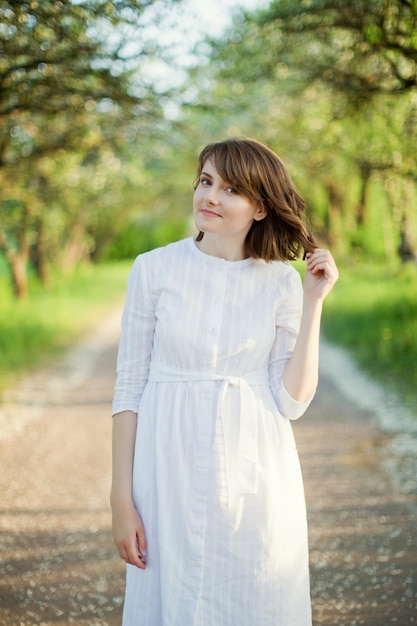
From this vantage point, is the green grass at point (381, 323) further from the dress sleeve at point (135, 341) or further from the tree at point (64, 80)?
the dress sleeve at point (135, 341)

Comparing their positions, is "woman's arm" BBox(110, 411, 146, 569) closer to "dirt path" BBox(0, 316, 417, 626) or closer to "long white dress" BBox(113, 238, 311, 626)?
"long white dress" BBox(113, 238, 311, 626)

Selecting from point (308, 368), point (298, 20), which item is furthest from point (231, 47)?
point (308, 368)

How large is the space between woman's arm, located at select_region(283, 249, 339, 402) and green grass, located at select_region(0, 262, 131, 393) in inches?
269

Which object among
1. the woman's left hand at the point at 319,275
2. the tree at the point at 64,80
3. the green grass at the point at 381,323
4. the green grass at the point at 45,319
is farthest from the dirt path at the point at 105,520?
the tree at the point at 64,80

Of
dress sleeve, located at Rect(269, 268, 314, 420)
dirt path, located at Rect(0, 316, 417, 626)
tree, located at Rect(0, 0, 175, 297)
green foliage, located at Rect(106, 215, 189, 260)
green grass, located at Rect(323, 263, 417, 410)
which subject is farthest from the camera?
green foliage, located at Rect(106, 215, 189, 260)

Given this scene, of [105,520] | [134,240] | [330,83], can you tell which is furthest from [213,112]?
[134,240]

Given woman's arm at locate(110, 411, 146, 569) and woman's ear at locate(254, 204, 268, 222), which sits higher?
woman's ear at locate(254, 204, 268, 222)

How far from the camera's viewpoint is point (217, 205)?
86.3 inches

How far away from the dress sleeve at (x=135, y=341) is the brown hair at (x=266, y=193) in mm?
321

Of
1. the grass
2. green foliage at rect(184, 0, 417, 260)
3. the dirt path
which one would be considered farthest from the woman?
the grass

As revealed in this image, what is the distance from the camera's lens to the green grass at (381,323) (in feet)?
28.1

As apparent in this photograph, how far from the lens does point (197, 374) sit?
7.12 feet

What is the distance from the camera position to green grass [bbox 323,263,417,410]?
8.58 m

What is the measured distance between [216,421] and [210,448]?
8 cm
